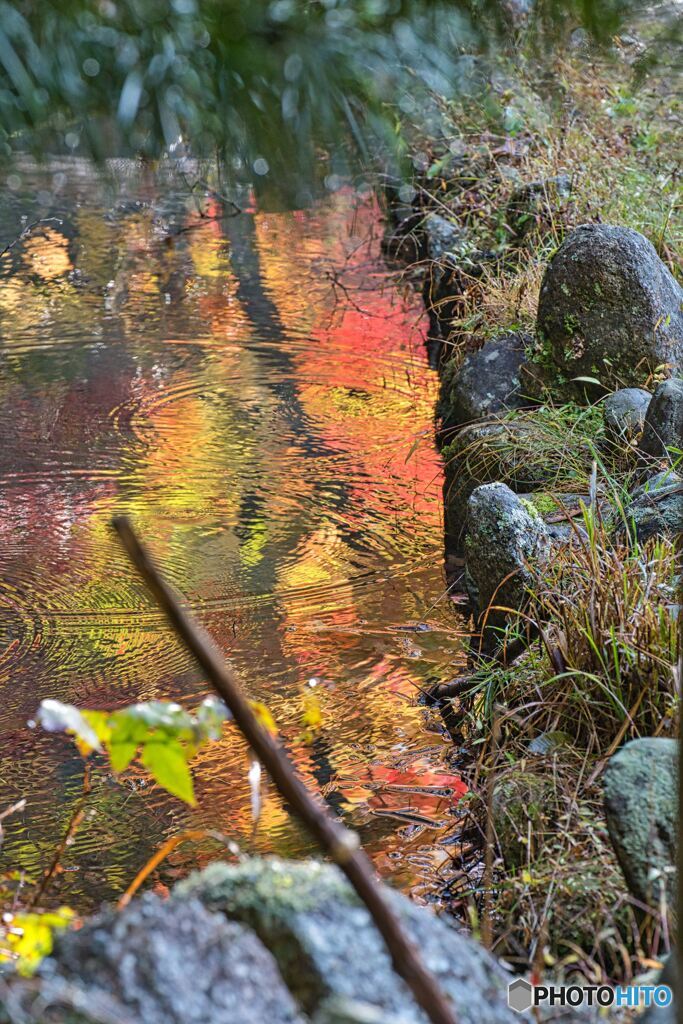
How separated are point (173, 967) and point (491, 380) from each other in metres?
4.06

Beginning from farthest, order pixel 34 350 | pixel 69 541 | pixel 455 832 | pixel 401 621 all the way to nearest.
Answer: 1. pixel 34 350
2. pixel 69 541
3. pixel 401 621
4. pixel 455 832

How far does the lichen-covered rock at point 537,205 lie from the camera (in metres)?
5.85

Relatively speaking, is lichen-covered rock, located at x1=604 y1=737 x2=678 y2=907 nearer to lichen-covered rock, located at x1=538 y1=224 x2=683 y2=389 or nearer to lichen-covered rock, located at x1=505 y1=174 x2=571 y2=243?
lichen-covered rock, located at x1=538 y1=224 x2=683 y2=389

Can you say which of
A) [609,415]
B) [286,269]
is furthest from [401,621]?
[286,269]

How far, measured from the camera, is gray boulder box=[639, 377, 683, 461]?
3.86m

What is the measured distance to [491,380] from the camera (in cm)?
502

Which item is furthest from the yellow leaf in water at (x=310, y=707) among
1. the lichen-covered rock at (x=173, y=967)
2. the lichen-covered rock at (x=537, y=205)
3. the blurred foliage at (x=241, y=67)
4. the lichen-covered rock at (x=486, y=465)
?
the lichen-covered rock at (x=537, y=205)

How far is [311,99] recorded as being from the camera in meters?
0.77

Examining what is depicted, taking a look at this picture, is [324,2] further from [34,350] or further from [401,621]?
[34,350]

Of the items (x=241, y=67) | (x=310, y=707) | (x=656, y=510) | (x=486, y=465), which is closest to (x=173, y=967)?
(x=241, y=67)

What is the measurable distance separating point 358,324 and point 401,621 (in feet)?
11.9

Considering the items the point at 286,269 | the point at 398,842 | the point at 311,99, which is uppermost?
the point at 311,99

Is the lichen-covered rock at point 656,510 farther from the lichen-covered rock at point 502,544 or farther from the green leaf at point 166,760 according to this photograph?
the green leaf at point 166,760

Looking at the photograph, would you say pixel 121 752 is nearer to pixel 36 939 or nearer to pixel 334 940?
pixel 36 939
